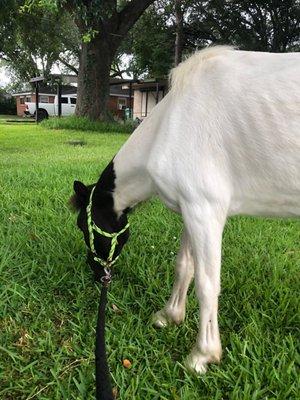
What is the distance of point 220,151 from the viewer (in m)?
2.05

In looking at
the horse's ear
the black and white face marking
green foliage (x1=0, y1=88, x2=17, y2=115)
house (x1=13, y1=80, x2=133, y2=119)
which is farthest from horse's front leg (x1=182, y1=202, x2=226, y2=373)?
green foliage (x1=0, y1=88, x2=17, y2=115)

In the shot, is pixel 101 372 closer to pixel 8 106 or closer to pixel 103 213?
pixel 103 213

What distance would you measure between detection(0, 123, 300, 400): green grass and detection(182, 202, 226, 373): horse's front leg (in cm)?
8

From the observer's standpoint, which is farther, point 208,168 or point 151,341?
point 151,341

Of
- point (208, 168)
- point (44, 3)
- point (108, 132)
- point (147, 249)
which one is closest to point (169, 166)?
point (208, 168)

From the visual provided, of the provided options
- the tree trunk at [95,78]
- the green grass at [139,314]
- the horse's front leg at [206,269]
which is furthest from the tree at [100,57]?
the horse's front leg at [206,269]

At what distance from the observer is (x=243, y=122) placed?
204 centimetres

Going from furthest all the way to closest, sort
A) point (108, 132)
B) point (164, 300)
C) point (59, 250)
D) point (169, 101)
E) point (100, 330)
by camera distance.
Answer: point (108, 132)
point (59, 250)
point (164, 300)
point (169, 101)
point (100, 330)

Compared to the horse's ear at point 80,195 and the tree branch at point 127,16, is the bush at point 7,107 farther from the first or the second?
the horse's ear at point 80,195

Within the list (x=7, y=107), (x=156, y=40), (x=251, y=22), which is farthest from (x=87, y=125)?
(x=7, y=107)

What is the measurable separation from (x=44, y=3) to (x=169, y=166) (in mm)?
6371

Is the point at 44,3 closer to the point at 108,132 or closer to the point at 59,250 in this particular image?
the point at 59,250

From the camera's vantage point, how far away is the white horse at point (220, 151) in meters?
2.01

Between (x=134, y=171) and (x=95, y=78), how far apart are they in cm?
1390
